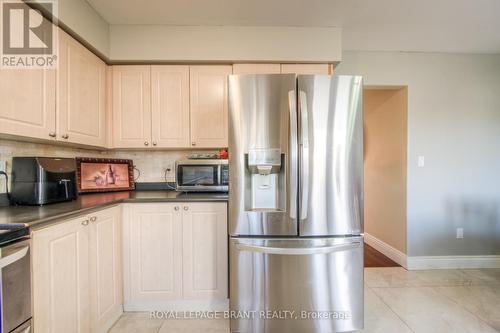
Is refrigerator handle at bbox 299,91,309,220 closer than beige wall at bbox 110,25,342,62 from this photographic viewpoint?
Yes

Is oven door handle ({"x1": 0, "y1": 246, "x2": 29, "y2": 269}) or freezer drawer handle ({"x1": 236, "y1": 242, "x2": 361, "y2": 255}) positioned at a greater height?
oven door handle ({"x1": 0, "y1": 246, "x2": 29, "y2": 269})

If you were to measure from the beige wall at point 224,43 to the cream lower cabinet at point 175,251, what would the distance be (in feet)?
4.29

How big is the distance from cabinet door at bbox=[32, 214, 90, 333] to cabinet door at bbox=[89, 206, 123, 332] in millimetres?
66

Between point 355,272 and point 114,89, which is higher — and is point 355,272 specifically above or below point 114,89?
below

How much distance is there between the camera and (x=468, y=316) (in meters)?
1.84

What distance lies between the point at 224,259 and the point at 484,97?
329 cm

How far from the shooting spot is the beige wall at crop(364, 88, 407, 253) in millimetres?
2739

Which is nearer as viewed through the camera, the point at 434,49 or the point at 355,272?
the point at 355,272

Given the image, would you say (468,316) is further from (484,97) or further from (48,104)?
(48,104)

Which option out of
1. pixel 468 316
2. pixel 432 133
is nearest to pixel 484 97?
pixel 432 133

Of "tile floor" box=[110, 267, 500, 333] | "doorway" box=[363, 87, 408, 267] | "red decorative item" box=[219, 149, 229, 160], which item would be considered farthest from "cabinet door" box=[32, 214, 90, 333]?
"doorway" box=[363, 87, 408, 267]

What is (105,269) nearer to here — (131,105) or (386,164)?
(131,105)

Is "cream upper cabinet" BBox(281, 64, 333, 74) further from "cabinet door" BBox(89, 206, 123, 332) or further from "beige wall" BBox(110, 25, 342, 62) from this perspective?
"cabinet door" BBox(89, 206, 123, 332)

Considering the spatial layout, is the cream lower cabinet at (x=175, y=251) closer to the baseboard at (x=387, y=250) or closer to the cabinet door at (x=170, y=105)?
the cabinet door at (x=170, y=105)
